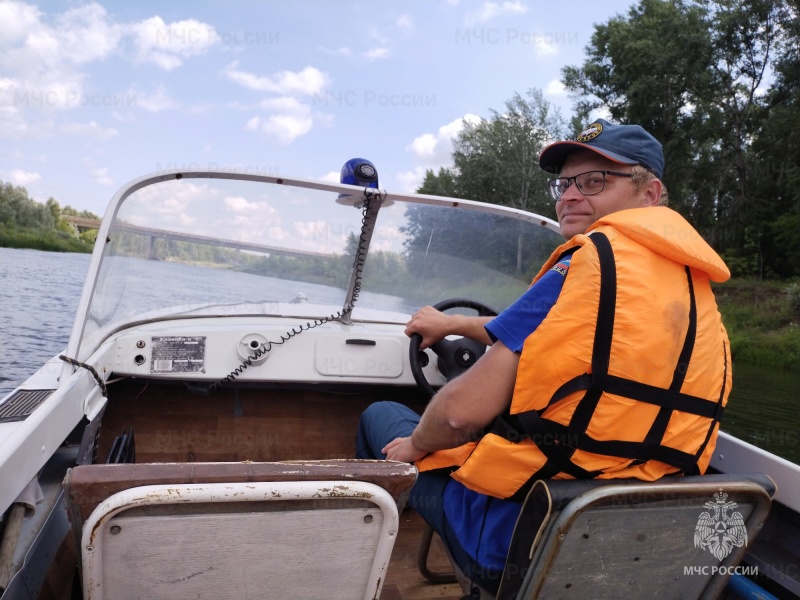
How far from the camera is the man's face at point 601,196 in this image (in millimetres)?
1865

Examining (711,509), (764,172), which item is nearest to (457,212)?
(711,509)

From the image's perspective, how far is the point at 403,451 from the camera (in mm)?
1895

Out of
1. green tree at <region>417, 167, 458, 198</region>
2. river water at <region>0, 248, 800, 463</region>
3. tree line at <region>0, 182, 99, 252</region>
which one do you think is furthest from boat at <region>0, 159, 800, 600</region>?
green tree at <region>417, 167, 458, 198</region>

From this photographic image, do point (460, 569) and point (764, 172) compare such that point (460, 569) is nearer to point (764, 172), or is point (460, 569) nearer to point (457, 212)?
point (457, 212)

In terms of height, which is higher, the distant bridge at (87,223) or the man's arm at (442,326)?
the distant bridge at (87,223)

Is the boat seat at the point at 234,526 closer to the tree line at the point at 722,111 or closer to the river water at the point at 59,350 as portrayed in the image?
the river water at the point at 59,350

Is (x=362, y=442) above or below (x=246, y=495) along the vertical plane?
below

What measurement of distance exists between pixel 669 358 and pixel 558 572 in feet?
1.87

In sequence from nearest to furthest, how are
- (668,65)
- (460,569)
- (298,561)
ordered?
(298,561) < (460,569) < (668,65)

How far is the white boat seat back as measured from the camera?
1.42 m

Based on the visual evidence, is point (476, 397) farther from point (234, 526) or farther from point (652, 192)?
point (652, 192)

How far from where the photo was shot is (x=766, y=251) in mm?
29078

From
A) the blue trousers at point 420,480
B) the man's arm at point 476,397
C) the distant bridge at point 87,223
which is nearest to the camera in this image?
the man's arm at point 476,397

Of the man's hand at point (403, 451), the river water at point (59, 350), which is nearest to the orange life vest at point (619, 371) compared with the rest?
the man's hand at point (403, 451)
